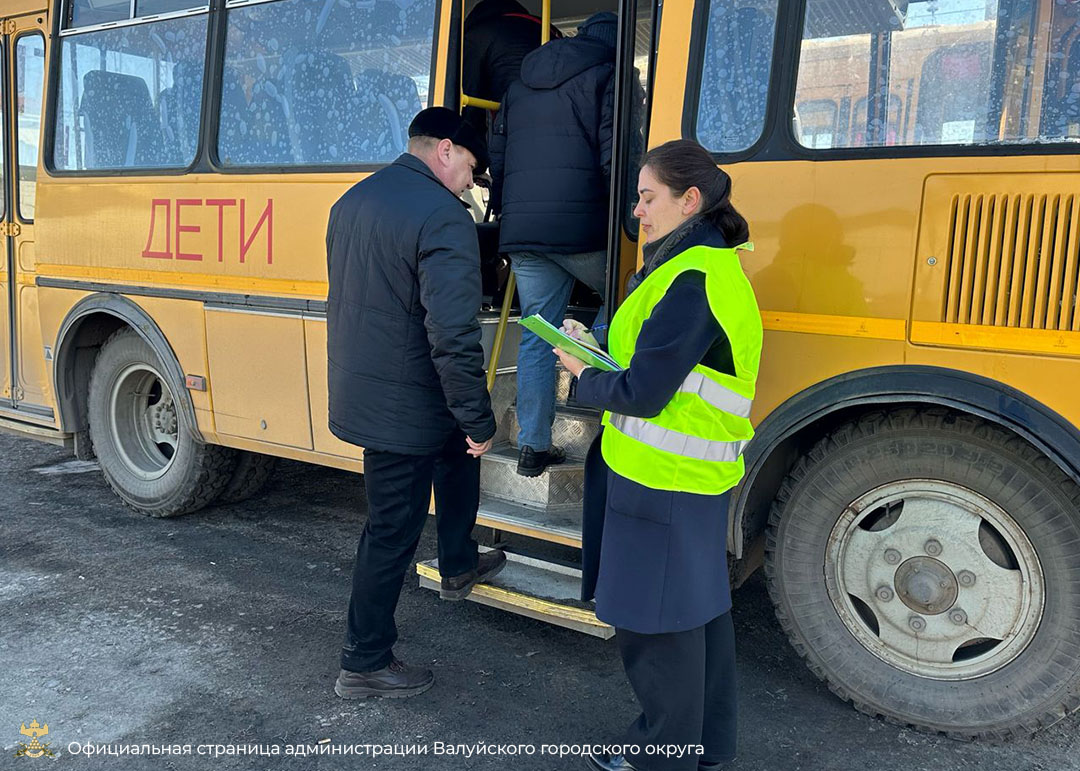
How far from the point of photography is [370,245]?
3002 millimetres

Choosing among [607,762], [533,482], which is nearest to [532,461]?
[533,482]

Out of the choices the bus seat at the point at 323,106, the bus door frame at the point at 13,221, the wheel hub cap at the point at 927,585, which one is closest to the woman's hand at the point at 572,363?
the wheel hub cap at the point at 927,585

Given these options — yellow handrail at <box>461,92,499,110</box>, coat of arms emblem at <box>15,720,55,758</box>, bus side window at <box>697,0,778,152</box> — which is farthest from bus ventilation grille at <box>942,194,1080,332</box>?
coat of arms emblem at <box>15,720,55,758</box>

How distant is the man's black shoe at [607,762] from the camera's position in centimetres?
273

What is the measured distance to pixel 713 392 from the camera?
235cm

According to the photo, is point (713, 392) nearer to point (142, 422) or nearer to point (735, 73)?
point (735, 73)

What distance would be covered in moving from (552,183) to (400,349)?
106 cm

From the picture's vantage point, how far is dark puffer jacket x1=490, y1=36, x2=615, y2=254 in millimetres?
3682

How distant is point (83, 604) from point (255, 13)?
2796mm

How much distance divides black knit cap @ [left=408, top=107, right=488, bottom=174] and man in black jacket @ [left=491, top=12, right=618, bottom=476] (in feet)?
1.87

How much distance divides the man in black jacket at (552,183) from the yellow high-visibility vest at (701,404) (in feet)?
4.32

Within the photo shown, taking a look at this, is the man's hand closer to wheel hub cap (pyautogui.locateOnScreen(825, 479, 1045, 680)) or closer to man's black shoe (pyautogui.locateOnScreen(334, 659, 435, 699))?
man's black shoe (pyautogui.locateOnScreen(334, 659, 435, 699))

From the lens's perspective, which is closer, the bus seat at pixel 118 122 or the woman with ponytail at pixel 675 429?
the woman with ponytail at pixel 675 429

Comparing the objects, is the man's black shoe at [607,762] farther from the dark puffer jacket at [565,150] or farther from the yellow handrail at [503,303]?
the dark puffer jacket at [565,150]
